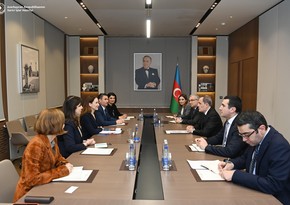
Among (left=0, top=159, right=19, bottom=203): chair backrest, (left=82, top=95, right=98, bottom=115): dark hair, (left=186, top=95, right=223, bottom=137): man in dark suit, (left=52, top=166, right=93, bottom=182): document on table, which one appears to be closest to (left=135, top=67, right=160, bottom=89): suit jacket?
(left=82, top=95, right=98, bottom=115): dark hair

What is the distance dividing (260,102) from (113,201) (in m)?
5.66

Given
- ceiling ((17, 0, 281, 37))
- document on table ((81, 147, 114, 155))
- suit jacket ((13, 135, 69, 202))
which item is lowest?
document on table ((81, 147, 114, 155))

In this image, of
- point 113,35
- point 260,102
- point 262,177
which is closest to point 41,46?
point 113,35

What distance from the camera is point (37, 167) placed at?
2082mm

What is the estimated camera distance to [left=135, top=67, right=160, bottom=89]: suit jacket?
973 cm

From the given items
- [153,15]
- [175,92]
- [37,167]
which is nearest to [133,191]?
[37,167]

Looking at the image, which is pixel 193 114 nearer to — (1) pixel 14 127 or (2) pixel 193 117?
(2) pixel 193 117

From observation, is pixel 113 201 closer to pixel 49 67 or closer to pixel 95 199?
pixel 95 199

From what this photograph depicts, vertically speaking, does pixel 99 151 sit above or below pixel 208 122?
below

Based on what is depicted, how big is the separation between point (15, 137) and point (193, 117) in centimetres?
343

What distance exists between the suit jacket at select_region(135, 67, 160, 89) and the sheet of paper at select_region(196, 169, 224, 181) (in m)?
7.51

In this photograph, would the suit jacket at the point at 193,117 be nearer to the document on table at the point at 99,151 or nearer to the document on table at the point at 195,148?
the document on table at the point at 195,148

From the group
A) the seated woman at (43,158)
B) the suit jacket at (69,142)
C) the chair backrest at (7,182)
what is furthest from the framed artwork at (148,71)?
the chair backrest at (7,182)

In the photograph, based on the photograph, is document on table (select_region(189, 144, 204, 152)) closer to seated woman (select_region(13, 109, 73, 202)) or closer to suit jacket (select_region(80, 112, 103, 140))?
seated woman (select_region(13, 109, 73, 202))
